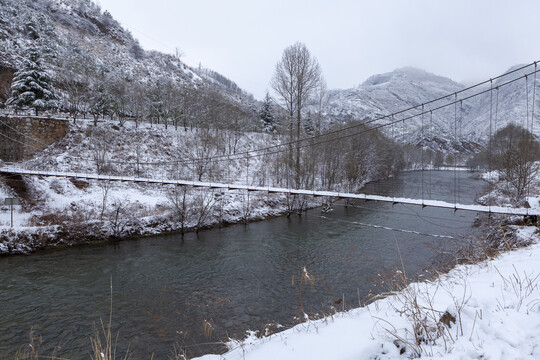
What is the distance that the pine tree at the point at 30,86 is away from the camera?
19.0m

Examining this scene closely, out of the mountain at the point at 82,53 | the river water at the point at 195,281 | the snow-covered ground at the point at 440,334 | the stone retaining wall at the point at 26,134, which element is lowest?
the river water at the point at 195,281

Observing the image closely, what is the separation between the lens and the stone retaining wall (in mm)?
17250

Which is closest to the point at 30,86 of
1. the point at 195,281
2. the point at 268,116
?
the point at 195,281

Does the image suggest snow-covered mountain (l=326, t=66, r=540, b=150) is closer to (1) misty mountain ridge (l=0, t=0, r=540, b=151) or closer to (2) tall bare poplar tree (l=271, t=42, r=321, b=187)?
(1) misty mountain ridge (l=0, t=0, r=540, b=151)

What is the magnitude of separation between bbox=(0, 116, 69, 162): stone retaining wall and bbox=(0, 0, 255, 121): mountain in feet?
12.4

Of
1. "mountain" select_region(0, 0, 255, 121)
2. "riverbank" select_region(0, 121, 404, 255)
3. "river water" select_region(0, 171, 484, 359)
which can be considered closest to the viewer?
"river water" select_region(0, 171, 484, 359)

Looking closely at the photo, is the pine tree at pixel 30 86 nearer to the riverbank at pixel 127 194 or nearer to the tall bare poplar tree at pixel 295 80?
the riverbank at pixel 127 194

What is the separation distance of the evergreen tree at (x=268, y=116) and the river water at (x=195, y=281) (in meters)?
21.5

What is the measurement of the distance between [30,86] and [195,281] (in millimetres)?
20399

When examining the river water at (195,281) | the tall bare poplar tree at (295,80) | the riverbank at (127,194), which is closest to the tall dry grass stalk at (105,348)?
the river water at (195,281)

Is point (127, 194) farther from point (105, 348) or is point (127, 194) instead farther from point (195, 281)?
point (105, 348)

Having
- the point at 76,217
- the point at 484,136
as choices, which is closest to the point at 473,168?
the point at 76,217

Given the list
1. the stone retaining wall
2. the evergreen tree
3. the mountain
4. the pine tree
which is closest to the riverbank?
the stone retaining wall

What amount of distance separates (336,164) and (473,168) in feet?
108
